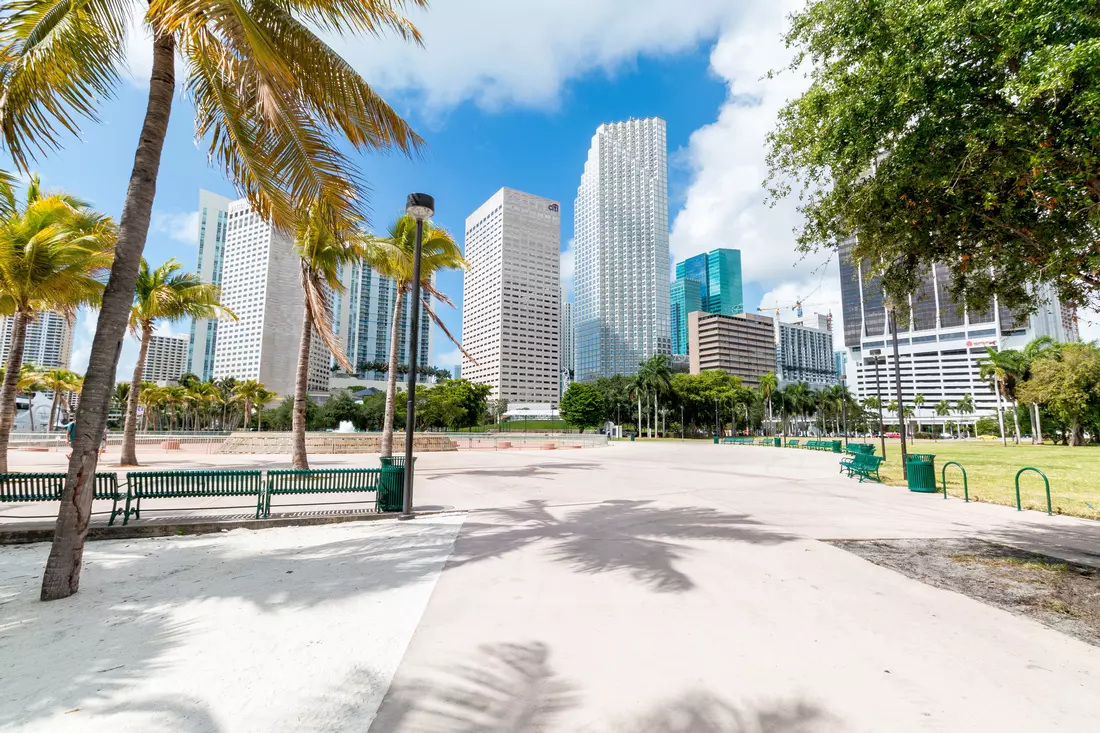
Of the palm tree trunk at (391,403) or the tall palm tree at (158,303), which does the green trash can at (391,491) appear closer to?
the palm tree trunk at (391,403)

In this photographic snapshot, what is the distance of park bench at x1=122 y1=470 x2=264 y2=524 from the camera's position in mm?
8469

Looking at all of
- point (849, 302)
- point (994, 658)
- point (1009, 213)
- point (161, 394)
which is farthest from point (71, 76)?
point (849, 302)

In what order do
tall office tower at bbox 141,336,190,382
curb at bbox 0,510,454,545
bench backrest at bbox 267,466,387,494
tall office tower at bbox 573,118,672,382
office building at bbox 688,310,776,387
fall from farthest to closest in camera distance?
tall office tower at bbox 573,118,672,382 → office building at bbox 688,310,776,387 → tall office tower at bbox 141,336,190,382 → bench backrest at bbox 267,466,387,494 → curb at bbox 0,510,454,545

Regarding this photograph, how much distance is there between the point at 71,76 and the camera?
5418mm

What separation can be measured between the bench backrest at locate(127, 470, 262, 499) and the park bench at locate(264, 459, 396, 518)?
36 centimetres

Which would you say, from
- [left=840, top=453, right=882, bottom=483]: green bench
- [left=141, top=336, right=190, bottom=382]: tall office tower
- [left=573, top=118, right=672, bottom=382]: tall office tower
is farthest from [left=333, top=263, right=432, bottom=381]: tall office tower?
[left=840, top=453, right=882, bottom=483]: green bench

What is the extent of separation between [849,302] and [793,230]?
604ft

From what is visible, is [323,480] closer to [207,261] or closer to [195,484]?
[195,484]

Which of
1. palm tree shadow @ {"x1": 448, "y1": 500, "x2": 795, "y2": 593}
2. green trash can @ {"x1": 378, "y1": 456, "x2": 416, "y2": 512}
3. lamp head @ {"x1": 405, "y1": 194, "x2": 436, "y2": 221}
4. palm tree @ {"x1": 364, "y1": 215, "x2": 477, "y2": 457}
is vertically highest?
palm tree @ {"x1": 364, "y1": 215, "x2": 477, "y2": 457}

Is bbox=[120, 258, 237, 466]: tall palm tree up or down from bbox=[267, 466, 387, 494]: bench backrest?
up

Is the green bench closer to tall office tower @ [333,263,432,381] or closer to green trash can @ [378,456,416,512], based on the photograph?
green trash can @ [378,456,416,512]

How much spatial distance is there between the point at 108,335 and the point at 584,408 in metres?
86.7

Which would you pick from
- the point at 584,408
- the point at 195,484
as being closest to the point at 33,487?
the point at 195,484

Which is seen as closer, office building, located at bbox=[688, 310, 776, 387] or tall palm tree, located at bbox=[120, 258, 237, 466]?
tall palm tree, located at bbox=[120, 258, 237, 466]
